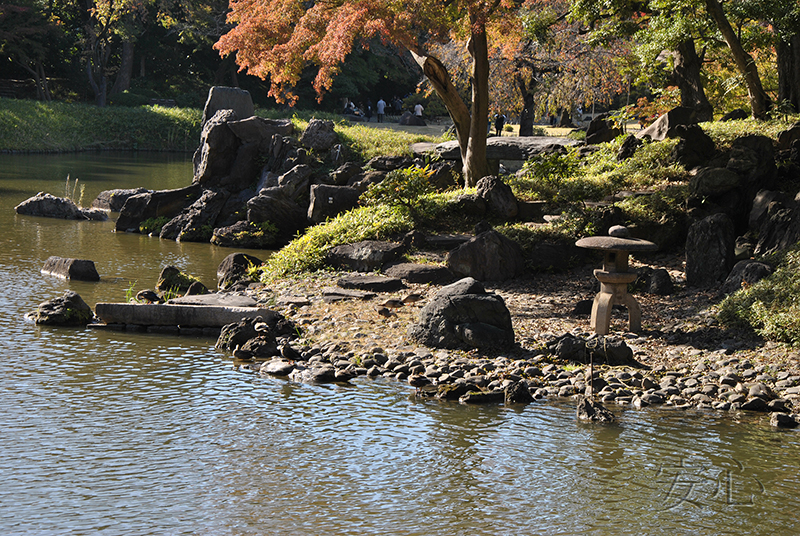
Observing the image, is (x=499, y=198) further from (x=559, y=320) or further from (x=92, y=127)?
(x=92, y=127)

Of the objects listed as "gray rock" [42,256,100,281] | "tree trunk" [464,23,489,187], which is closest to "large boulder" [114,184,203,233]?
"gray rock" [42,256,100,281]

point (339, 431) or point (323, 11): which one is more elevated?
point (323, 11)

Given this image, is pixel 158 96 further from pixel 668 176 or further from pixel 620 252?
pixel 620 252

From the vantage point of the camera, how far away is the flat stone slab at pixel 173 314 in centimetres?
953

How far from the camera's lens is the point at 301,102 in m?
45.4

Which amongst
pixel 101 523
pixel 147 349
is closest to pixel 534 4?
pixel 147 349

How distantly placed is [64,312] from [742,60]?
40.0 feet

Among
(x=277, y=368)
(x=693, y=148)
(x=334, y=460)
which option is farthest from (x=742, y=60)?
(x=334, y=460)

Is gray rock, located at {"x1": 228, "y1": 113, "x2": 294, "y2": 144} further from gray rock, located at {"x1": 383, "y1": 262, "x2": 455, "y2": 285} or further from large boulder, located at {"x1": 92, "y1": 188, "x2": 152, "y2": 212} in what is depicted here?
gray rock, located at {"x1": 383, "y1": 262, "x2": 455, "y2": 285}

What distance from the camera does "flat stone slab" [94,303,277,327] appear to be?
953cm

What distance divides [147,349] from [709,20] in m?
11.1

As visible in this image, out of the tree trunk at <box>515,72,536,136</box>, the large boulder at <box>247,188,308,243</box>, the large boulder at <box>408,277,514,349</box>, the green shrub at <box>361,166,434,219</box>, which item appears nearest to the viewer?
the large boulder at <box>408,277,514,349</box>

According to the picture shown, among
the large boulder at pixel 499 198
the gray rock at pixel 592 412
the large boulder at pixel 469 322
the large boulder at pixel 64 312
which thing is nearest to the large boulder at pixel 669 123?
the large boulder at pixel 499 198

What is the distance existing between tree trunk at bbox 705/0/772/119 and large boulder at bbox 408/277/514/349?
8.05m
